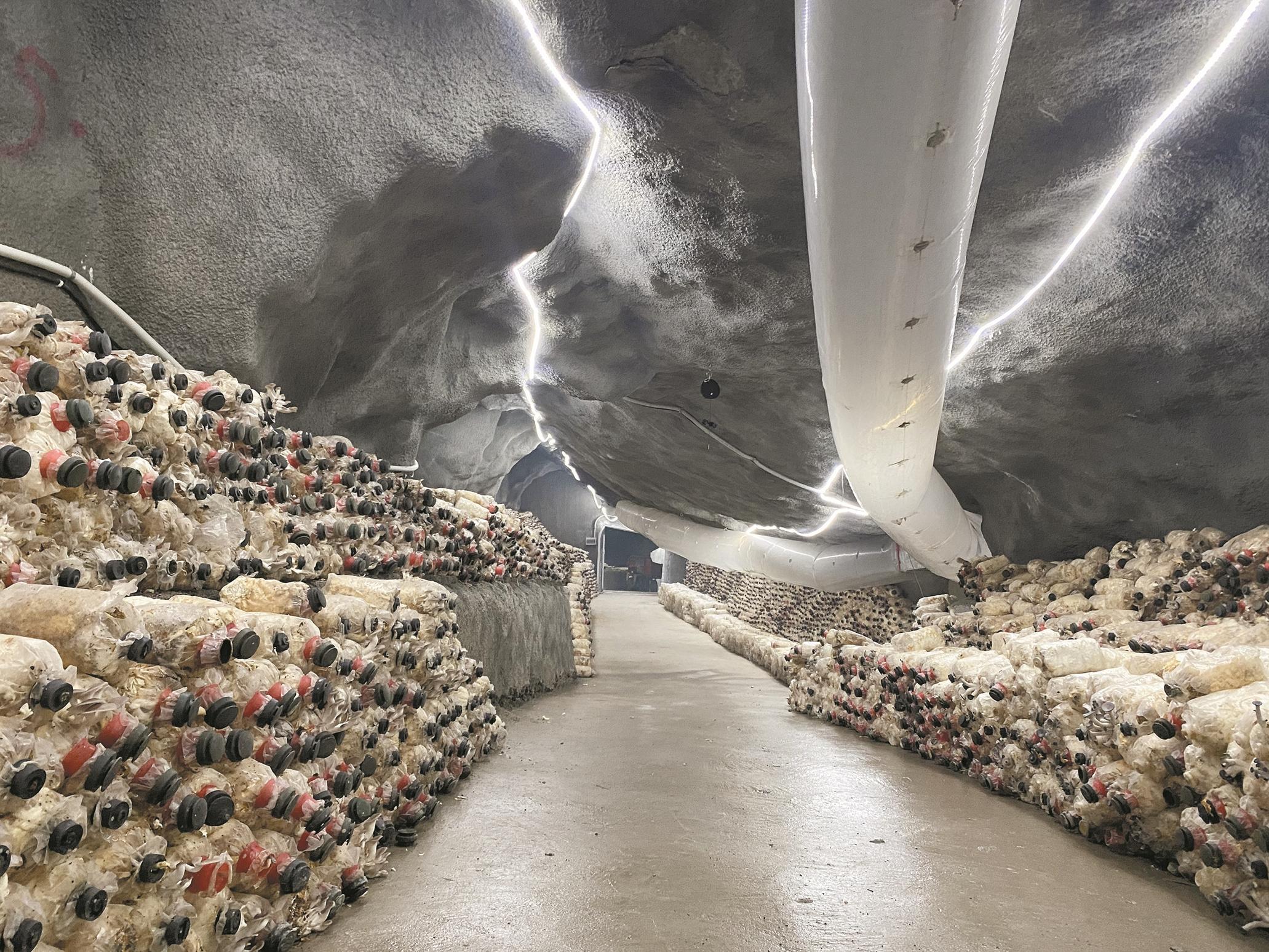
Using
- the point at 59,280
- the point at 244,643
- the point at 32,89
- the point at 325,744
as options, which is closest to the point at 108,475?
the point at 244,643

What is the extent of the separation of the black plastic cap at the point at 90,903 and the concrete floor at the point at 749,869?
818 millimetres

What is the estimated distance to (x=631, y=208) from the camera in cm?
621

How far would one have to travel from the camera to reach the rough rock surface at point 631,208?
3400 mm

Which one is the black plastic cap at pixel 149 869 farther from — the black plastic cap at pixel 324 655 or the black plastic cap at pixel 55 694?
the black plastic cap at pixel 324 655

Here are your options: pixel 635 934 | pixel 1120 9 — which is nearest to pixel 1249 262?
pixel 1120 9

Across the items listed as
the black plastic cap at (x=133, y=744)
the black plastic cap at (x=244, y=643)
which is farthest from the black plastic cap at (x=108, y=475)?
the black plastic cap at (x=133, y=744)

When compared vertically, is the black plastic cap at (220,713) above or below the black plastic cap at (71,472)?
below

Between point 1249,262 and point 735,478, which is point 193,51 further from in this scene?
point 735,478

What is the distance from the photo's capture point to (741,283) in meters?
6.43

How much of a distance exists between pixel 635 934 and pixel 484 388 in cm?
721

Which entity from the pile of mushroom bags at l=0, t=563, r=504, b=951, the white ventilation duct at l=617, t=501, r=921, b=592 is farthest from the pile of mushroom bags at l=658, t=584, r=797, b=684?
the pile of mushroom bags at l=0, t=563, r=504, b=951

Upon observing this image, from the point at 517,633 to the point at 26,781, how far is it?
5.48m

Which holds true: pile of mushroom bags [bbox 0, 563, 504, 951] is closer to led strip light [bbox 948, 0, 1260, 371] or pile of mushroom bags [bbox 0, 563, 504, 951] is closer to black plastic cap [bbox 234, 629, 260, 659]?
black plastic cap [bbox 234, 629, 260, 659]

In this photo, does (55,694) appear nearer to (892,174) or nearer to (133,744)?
(133,744)
